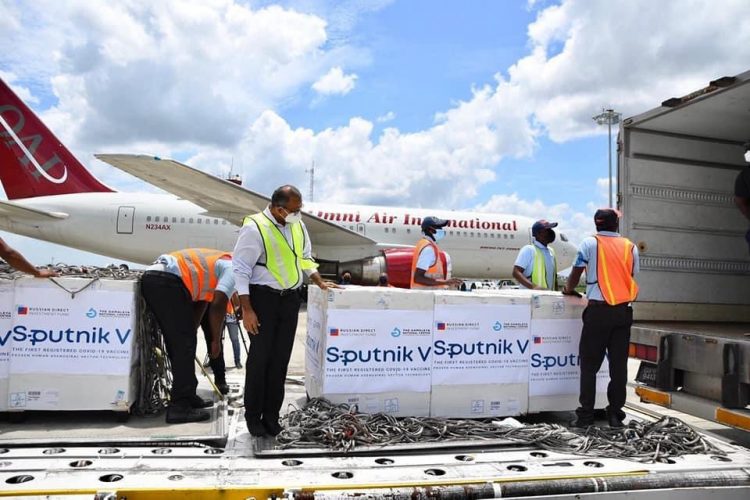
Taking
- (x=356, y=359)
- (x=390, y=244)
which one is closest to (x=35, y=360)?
(x=356, y=359)

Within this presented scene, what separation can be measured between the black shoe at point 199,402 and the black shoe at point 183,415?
0.14m

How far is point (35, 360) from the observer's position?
12.1 feet

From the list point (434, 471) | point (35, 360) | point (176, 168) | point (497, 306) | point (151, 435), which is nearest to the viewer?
point (434, 471)

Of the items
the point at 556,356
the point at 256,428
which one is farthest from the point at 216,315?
the point at 556,356

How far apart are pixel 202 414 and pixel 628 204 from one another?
453 cm

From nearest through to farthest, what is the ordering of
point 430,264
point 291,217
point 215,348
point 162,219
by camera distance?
point 291,217 → point 215,348 → point 430,264 → point 162,219

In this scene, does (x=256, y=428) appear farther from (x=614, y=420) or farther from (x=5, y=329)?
(x=614, y=420)

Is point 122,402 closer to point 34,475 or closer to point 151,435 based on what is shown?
point 151,435

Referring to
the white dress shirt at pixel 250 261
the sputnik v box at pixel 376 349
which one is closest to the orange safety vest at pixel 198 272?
the white dress shirt at pixel 250 261

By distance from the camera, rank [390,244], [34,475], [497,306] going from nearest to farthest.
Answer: [34,475] → [497,306] → [390,244]

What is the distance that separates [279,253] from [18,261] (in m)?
1.82

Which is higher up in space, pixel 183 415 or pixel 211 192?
pixel 211 192

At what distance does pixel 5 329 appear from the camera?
3.63 m

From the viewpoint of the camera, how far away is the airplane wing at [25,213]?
1633 cm
